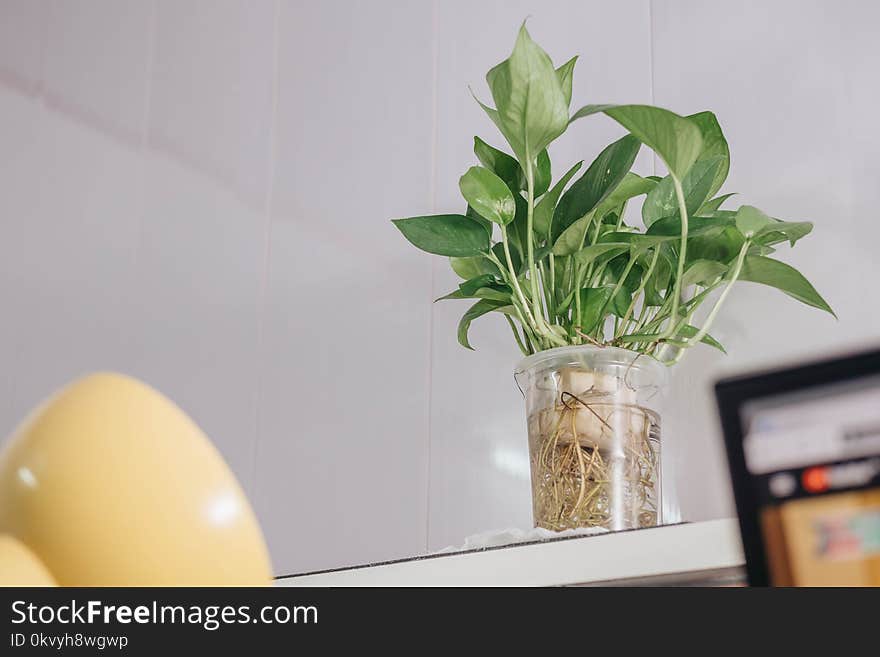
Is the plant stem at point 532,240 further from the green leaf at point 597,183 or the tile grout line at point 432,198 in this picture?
the tile grout line at point 432,198

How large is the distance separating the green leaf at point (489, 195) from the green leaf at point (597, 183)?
1.7 inches

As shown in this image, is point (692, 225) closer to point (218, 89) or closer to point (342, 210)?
point (342, 210)

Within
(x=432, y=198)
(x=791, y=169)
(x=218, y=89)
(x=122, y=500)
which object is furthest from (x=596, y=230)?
(x=218, y=89)

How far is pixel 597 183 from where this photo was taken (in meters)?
0.84

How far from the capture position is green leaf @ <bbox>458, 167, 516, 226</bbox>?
84cm

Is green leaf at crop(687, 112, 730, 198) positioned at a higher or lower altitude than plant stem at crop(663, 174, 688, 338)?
higher

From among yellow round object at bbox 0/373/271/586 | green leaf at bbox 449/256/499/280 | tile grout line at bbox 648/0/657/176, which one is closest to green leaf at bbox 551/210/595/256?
green leaf at bbox 449/256/499/280

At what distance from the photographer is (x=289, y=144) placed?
61.9 inches

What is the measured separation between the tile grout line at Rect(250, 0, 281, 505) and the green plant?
610 mm

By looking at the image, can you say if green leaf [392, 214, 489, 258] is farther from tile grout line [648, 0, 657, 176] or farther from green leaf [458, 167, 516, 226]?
tile grout line [648, 0, 657, 176]

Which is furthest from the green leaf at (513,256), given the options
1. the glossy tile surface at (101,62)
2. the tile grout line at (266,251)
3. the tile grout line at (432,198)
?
the glossy tile surface at (101,62)

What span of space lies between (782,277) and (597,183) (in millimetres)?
162

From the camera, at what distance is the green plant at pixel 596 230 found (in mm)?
808
